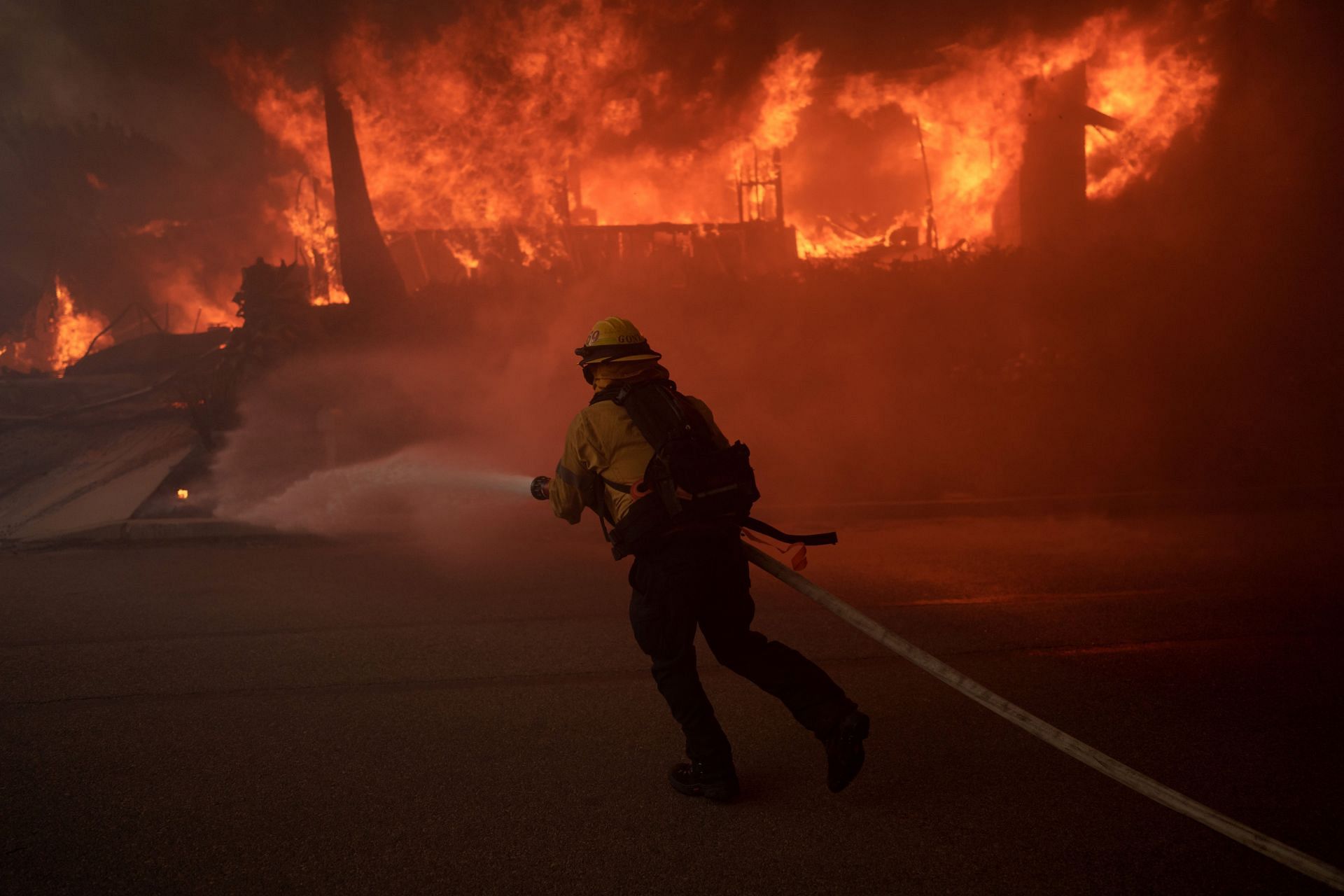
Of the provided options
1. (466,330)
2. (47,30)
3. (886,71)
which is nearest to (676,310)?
(466,330)

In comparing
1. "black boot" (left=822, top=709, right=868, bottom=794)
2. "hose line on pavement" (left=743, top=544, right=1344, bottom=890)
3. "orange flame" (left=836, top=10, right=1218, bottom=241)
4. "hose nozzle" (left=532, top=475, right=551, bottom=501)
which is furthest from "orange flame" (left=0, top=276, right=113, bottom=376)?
"black boot" (left=822, top=709, right=868, bottom=794)

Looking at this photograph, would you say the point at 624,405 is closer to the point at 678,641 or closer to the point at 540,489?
the point at 540,489

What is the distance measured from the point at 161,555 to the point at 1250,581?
8.77m

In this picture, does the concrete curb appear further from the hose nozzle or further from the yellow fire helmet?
the yellow fire helmet

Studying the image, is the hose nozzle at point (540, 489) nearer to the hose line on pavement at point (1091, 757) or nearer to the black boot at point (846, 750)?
the hose line on pavement at point (1091, 757)

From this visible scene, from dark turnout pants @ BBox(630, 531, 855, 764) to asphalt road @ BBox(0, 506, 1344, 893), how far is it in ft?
1.07

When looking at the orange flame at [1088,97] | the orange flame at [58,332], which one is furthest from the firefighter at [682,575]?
the orange flame at [58,332]

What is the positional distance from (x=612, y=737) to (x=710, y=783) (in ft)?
2.34

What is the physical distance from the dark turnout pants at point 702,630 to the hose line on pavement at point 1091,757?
0.21m

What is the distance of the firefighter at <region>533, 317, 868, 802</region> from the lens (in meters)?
3.12

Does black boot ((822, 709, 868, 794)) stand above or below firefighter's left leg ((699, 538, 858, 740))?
below

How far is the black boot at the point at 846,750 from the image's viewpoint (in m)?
3.00

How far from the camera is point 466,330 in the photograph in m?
13.7

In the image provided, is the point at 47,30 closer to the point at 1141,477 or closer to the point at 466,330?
the point at 466,330
